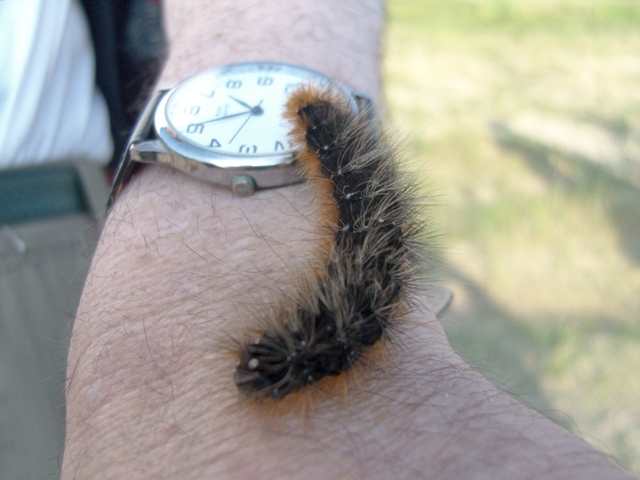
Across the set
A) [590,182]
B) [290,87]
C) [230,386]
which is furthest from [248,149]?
[590,182]

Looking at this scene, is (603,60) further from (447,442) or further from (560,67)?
(447,442)

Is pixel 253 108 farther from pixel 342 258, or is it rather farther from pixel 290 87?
pixel 342 258

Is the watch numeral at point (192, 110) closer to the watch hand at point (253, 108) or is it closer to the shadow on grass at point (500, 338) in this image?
the watch hand at point (253, 108)

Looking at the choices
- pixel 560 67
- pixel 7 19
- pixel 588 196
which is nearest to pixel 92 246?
pixel 7 19

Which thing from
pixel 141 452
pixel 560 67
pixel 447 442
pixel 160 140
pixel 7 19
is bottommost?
pixel 560 67

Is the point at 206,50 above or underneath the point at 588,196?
above

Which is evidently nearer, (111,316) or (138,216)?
(111,316)
